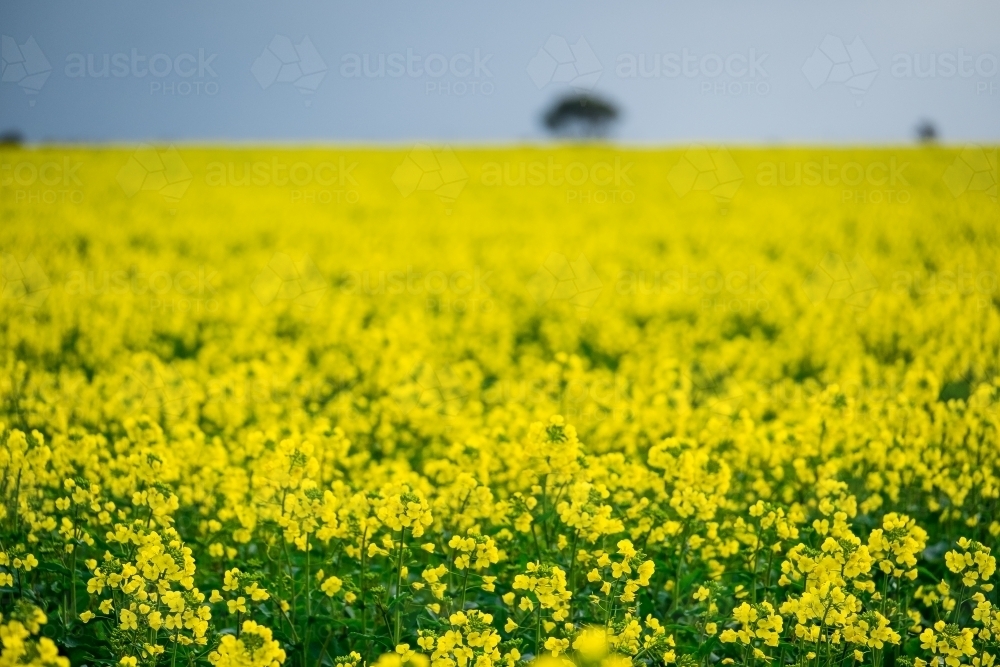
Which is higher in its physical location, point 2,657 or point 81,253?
point 81,253

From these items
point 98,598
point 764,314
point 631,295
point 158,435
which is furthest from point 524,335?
point 98,598

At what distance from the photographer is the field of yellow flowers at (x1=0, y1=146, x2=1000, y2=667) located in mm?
3877

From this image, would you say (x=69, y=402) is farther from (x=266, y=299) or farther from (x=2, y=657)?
(x=266, y=299)

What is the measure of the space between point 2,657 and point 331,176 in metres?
26.9

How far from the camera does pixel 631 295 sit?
14.1 m

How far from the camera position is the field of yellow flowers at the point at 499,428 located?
3877mm
